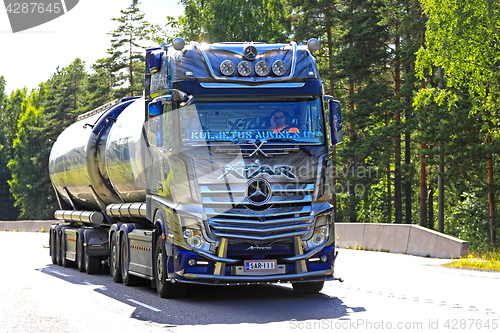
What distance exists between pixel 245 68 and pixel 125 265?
5492 millimetres

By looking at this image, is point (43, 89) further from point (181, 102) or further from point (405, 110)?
point (181, 102)

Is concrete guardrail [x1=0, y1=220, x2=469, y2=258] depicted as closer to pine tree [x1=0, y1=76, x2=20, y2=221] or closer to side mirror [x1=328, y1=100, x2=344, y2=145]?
side mirror [x1=328, y1=100, x2=344, y2=145]

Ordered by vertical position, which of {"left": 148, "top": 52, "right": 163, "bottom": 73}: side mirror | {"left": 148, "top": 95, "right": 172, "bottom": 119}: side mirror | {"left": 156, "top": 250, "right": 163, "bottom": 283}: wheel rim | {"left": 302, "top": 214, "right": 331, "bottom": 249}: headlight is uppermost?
{"left": 148, "top": 52, "right": 163, "bottom": 73}: side mirror

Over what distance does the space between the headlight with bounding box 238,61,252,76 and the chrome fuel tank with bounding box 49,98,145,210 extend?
3583 millimetres

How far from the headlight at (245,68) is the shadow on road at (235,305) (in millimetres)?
3600

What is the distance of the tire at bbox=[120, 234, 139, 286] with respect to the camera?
47.4 ft

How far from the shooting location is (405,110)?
43.1m

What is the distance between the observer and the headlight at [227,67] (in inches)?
438

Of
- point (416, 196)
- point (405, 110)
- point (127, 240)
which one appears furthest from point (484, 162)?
point (416, 196)

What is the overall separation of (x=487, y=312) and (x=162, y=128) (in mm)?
5574

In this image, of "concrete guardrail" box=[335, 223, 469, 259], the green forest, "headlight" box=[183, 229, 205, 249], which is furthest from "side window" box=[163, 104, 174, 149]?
the green forest

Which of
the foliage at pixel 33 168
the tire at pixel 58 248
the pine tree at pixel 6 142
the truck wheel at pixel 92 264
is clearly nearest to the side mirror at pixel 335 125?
the truck wheel at pixel 92 264

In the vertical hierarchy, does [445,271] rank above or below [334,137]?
below

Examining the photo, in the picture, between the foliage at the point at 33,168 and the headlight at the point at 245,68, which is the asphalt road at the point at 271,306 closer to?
the headlight at the point at 245,68
